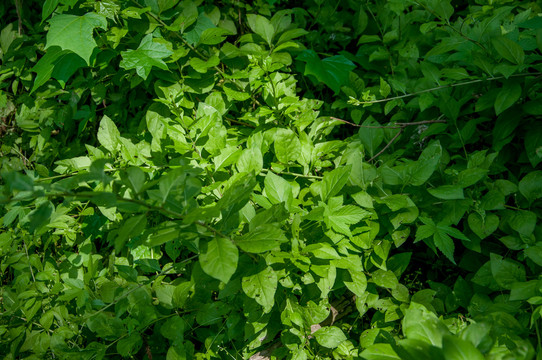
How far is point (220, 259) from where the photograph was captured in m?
1.10

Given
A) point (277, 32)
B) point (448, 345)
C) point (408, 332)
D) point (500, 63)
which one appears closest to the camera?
point (448, 345)

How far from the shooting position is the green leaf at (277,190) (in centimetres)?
153

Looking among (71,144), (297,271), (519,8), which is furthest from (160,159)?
(519,8)

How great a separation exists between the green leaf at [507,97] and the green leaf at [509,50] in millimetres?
103

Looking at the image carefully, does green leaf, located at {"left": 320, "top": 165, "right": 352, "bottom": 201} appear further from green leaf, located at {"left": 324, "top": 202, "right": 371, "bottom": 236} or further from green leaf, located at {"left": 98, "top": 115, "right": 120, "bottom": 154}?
green leaf, located at {"left": 98, "top": 115, "right": 120, "bottom": 154}

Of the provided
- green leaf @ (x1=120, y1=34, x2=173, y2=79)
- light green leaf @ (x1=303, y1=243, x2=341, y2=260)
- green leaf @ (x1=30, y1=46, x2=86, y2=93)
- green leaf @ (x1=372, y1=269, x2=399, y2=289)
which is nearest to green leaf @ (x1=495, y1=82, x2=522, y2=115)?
green leaf @ (x1=372, y1=269, x2=399, y2=289)

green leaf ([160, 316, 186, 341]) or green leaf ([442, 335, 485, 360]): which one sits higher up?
green leaf ([442, 335, 485, 360])

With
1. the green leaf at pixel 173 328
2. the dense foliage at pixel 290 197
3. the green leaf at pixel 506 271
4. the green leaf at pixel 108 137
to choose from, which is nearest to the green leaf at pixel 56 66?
the dense foliage at pixel 290 197

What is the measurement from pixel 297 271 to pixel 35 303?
1.49 metres

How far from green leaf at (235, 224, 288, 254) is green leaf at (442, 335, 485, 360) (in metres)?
0.50

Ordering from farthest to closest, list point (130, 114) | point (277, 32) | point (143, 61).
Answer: point (130, 114)
point (277, 32)
point (143, 61)

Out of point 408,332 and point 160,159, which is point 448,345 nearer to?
point 408,332

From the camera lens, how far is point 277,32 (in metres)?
2.17

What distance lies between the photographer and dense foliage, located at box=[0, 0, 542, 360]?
4.41 ft
